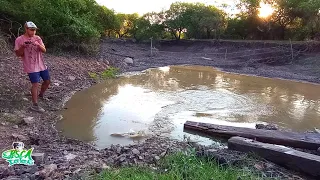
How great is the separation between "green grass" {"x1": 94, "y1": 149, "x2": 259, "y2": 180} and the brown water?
146 cm

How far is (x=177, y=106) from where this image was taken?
23.3 feet

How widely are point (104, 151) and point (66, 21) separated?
8653 millimetres

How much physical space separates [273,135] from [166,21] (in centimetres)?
2425

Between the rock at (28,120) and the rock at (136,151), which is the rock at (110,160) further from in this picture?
the rock at (28,120)

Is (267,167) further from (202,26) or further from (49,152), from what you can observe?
(202,26)

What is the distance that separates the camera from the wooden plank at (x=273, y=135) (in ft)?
14.1

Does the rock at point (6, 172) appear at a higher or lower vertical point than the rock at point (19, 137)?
higher

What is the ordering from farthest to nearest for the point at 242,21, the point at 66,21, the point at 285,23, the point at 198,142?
the point at 242,21
the point at 285,23
the point at 66,21
the point at 198,142

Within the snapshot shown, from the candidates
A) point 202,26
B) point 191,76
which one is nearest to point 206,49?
point 202,26

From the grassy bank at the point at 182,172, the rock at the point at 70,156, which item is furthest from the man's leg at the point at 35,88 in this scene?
the grassy bank at the point at 182,172

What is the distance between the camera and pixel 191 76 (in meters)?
12.6

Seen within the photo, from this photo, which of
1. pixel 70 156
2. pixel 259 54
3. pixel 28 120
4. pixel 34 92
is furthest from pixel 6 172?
pixel 259 54

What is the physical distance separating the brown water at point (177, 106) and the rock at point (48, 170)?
1.38m

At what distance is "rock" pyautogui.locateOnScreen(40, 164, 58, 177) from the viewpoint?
3.03 m
